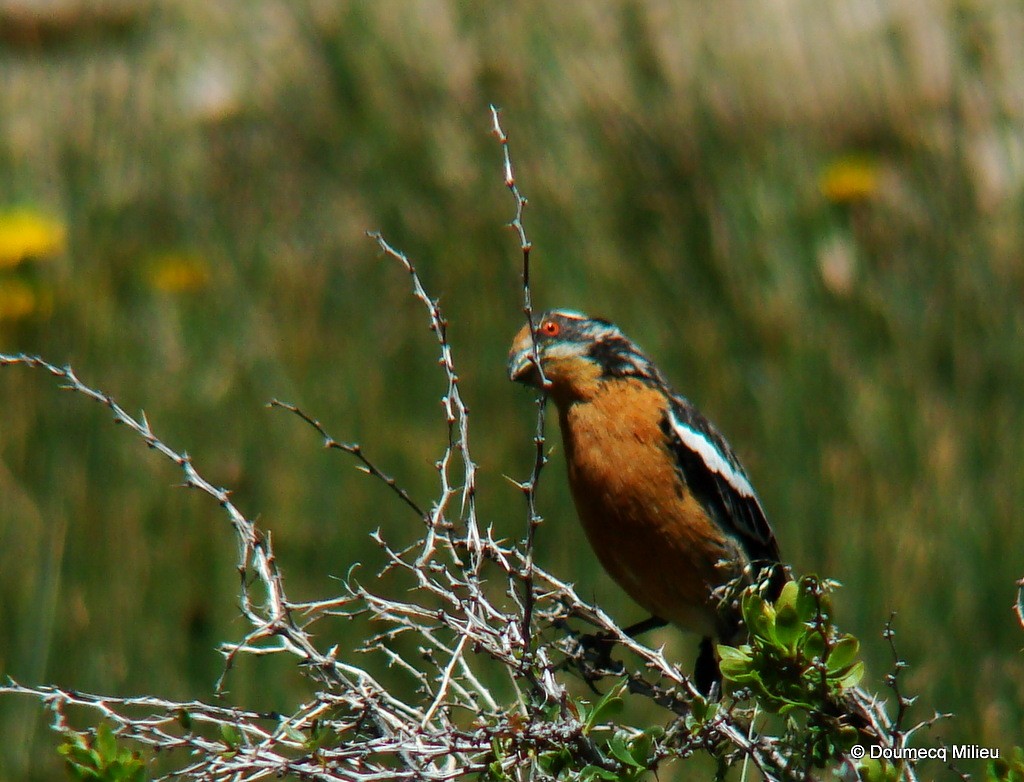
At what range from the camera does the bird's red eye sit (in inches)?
186

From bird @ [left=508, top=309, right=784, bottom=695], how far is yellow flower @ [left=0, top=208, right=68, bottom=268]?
9.47 ft

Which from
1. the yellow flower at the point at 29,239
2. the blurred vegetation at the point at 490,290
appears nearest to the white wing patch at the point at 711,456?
the blurred vegetation at the point at 490,290

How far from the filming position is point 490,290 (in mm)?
6066

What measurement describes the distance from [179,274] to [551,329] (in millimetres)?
2763

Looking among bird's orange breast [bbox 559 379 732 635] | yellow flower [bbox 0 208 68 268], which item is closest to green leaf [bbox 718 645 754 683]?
bird's orange breast [bbox 559 379 732 635]

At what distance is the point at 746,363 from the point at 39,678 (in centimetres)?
317

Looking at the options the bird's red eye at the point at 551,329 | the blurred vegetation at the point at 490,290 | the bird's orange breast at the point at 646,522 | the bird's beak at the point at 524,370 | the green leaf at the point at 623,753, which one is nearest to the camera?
the green leaf at the point at 623,753

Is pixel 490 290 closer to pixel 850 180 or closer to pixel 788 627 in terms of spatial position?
pixel 850 180

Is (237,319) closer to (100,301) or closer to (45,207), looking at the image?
(100,301)

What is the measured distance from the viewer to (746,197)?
20.7ft

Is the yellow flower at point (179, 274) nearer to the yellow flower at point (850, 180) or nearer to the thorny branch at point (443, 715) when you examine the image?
the yellow flower at point (850, 180)

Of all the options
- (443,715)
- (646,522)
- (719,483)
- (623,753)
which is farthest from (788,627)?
(719,483)

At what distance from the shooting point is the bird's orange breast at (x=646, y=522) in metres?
4.22

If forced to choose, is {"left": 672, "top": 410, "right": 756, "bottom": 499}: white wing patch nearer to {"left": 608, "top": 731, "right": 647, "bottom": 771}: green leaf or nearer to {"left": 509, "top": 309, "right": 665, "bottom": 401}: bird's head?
{"left": 509, "top": 309, "right": 665, "bottom": 401}: bird's head
